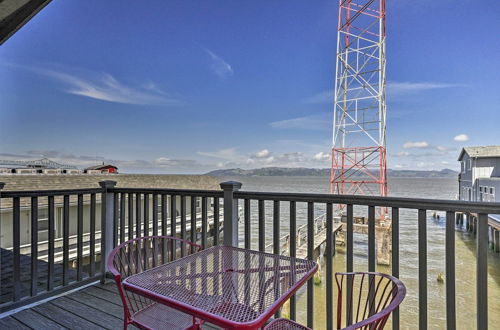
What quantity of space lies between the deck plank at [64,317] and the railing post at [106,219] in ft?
2.00

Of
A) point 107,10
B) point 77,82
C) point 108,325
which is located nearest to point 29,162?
point 77,82

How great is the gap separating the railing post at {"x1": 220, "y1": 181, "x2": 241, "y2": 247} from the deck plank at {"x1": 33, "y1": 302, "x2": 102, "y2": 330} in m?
1.18

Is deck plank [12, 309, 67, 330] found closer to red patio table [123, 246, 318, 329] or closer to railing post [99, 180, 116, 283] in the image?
railing post [99, 180, 116, 283]

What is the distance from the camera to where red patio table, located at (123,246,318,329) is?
3.47 ft

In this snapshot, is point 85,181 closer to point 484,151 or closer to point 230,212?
point 230,212

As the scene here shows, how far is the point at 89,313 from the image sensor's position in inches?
89.3

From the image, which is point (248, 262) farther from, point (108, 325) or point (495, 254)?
point (495, 254)

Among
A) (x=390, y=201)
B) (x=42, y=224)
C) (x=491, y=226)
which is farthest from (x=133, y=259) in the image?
(x=491, y=226)

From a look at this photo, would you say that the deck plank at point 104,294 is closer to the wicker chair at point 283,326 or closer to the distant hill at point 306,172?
the wicker chair at point 283,326

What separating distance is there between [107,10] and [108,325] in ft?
26.1

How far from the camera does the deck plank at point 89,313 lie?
2112 mm

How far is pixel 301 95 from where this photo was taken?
17.9 metres

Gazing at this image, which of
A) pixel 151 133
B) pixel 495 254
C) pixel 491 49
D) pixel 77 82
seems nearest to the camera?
pixel 77 82

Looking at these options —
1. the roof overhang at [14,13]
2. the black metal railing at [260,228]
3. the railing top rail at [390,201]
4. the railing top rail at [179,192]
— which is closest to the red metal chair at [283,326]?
the black metal railing at [260,228]
